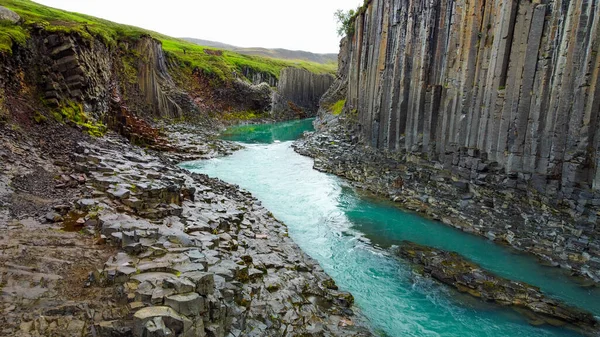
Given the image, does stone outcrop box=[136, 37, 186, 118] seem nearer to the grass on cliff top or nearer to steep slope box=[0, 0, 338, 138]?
steep slope box=[0, 0, 338, 138]

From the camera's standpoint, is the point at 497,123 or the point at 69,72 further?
the point at 69,72

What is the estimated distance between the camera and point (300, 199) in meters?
20.8

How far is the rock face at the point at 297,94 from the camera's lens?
68.4 meters

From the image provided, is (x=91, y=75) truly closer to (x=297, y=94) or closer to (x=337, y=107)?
(x=337, y=107)

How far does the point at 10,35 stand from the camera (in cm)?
1603

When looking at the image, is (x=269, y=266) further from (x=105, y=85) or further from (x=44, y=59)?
(x=105, y=85)

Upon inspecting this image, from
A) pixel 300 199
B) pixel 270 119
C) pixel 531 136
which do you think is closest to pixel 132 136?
pixel 300 199

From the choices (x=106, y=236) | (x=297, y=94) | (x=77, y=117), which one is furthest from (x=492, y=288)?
(x=297, y=94)

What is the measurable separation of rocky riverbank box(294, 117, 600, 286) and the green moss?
60.9 ft

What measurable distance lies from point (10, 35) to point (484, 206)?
2167cm

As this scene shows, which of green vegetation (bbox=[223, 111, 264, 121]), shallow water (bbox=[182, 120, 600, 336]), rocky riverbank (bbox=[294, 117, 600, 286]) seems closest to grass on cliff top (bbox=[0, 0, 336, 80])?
green vegetation (bbox=[223, 111, 264, 121])

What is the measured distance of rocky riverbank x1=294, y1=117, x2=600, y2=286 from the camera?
12945 mm

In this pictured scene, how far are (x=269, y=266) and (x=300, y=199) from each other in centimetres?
962

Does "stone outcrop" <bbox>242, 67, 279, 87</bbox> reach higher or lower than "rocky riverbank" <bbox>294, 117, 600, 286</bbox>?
higher
